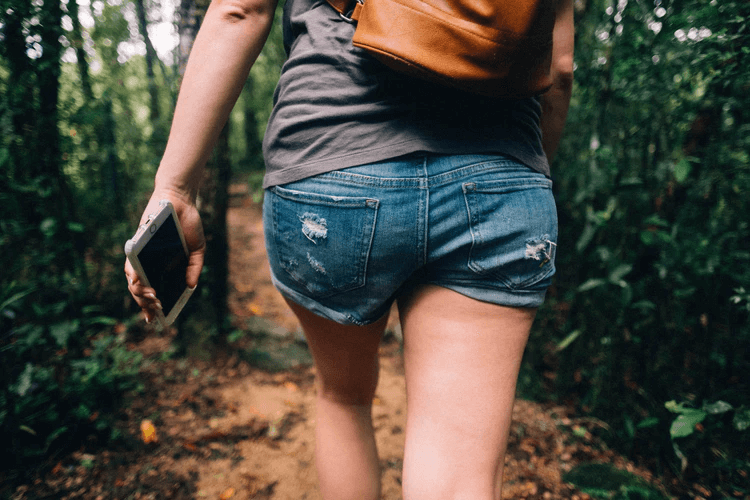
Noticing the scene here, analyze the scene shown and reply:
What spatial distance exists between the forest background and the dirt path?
5.7 inches

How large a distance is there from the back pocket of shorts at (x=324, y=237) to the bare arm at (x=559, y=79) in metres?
0.59

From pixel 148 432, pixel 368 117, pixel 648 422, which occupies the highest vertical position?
pixel 368 117

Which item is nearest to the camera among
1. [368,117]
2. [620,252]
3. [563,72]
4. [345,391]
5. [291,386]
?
[368,117]

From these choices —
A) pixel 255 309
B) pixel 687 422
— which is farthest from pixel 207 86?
pixel 255 309

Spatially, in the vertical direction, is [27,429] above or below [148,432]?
above

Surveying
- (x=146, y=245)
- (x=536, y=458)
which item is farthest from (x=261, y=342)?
(x=146, y=245)

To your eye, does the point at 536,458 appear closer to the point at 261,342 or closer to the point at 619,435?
the point at 619,435

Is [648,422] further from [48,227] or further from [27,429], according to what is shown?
[48,227]

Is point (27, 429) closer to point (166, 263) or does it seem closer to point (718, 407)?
point (166, 263)

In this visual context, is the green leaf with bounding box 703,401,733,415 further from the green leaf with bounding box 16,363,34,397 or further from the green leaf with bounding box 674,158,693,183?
the green leaf with bounding box 16,363,34,397

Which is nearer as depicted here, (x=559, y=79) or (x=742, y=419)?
(x=559, y=79)

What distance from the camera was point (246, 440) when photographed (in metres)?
2.14

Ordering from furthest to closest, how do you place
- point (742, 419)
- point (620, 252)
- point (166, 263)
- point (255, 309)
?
point (255, 309) → point (620, 252) → point (742, 419) → point (166, 263)

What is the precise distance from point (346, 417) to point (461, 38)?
0.97m
